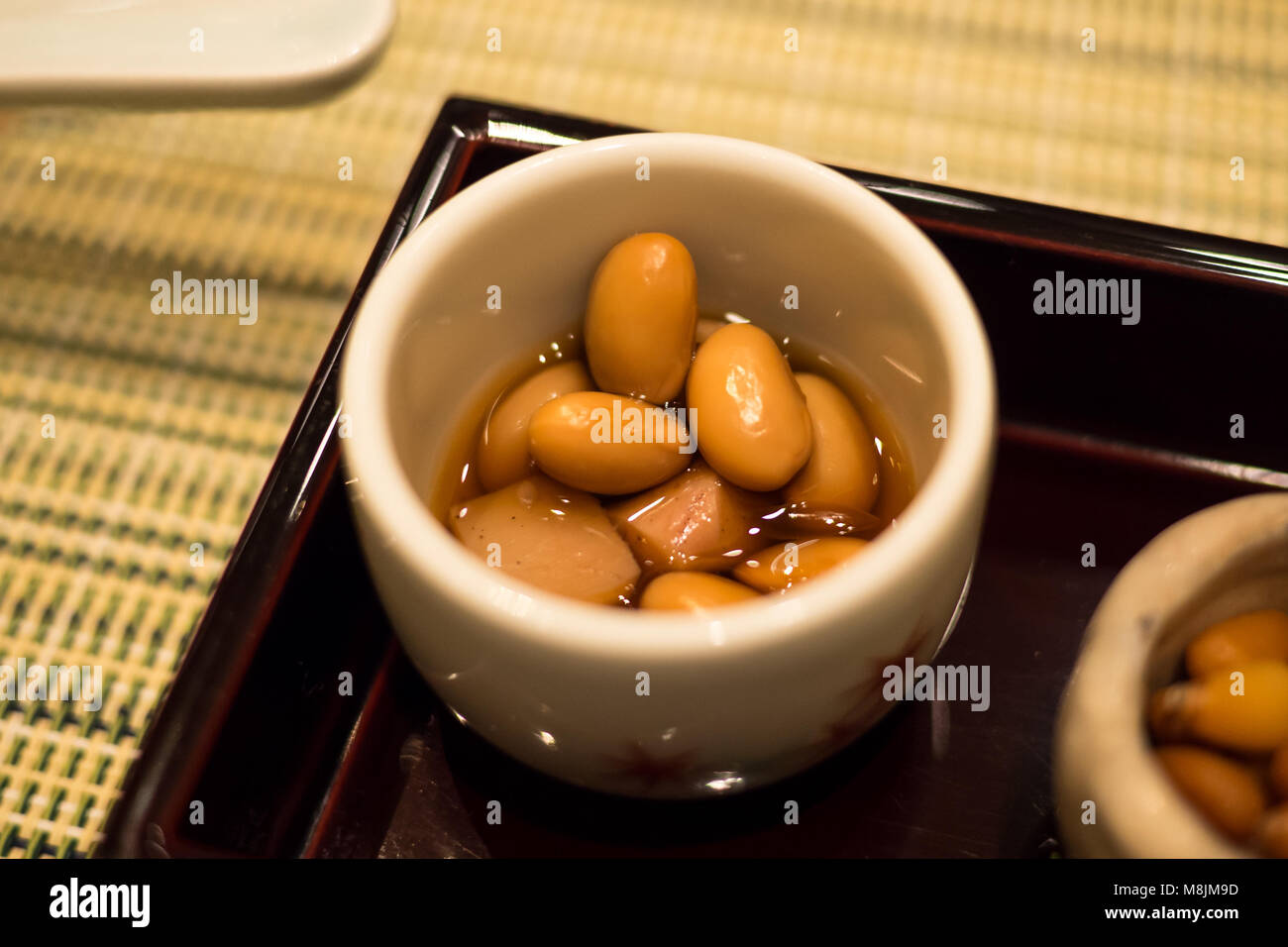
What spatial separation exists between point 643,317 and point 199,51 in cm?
39

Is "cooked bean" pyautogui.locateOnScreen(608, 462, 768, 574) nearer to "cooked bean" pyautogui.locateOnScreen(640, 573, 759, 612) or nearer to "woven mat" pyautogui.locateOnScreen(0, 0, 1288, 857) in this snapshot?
"cooked bean" pyautogui.locateOnScreen(640, 573, 759, 612)

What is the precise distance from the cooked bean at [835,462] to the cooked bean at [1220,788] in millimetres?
179

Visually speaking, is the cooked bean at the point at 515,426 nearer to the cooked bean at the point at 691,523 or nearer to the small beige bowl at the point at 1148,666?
the cooked bean at the point at 691,523

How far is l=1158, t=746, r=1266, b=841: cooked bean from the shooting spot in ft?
1.35

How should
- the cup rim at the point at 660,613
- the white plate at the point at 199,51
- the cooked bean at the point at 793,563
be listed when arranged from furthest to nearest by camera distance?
the white plate at the point at 199,51, the cooked bean at the point at 793,563, the cup rim at the point at 660,613

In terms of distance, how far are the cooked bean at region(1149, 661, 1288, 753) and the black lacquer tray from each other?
0.11 metres

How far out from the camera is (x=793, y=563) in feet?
1.58

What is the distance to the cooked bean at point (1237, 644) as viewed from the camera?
0.45 meters

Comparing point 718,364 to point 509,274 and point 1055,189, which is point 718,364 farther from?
point 1055,189

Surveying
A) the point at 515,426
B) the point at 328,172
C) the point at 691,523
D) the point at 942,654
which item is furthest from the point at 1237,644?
the point at 328,172

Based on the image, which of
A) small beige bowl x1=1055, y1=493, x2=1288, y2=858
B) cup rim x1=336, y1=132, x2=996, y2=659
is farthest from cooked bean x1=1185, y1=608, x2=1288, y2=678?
cup rim x1=336, y1=132, x2=996, y2=659

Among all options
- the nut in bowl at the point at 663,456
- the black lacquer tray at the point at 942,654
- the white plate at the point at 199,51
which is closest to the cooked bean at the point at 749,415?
the nut in bowl at the point at 663,456

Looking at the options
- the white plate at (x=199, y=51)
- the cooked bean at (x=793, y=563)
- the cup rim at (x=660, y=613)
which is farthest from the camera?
the white plate at (x=199, y=51)
